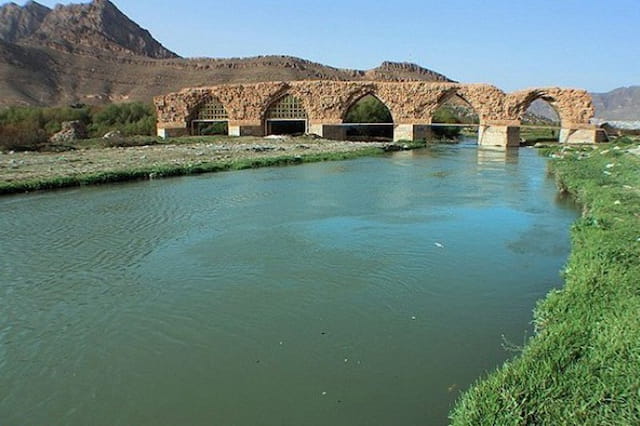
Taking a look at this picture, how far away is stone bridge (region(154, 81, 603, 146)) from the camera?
30.5 meters

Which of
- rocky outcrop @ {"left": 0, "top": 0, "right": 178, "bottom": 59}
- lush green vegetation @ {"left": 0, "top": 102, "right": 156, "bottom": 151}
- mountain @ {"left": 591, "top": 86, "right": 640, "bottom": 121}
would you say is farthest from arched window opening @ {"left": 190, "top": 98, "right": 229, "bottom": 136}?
mountain @ {"left": 591, "top": 86, "right": 640, "bottom": 121}

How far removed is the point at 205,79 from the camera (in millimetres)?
65625

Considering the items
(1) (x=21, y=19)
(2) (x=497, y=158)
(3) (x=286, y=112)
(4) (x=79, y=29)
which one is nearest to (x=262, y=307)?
(2) (x=497, y=158)

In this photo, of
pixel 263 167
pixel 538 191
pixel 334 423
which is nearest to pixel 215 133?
pixel 263 167

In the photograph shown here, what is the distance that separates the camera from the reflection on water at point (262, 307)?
3.72 metres

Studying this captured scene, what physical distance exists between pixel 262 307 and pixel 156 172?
11984 mm

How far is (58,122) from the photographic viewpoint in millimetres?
32281

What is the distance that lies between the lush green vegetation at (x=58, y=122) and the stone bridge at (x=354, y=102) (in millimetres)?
2697

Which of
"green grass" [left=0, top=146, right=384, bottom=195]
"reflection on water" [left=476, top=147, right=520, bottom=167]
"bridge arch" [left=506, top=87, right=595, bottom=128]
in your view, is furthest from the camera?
"bridge arch" [left=506, top=87, right=595, bottom=128]

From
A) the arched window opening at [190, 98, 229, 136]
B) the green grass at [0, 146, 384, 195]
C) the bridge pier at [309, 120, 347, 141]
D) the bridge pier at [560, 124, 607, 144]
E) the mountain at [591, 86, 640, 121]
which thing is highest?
the mountain at [591, 86, 640, 121]

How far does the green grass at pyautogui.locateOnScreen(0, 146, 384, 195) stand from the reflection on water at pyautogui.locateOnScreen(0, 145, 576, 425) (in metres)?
2.45

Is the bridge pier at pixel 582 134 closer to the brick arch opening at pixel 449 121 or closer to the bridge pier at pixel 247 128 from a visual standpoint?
the brick arch opening at pixel 449 121

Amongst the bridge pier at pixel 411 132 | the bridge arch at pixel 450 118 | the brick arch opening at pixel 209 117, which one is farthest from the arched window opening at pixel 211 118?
the bridge arch at pixel 450 118

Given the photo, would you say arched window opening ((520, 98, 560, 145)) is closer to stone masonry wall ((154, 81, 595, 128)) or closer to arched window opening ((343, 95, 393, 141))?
stone masonry wall ((154, 81, 595, 128))
